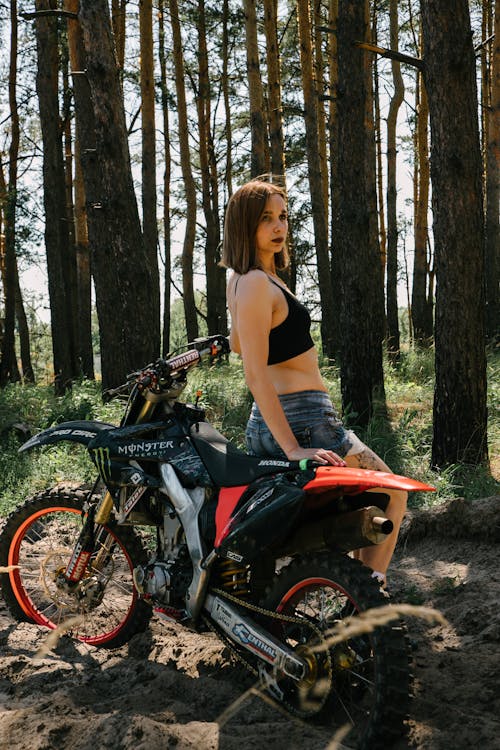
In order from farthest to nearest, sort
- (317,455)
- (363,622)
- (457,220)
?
(457,220) < (317,455) < (363,622)

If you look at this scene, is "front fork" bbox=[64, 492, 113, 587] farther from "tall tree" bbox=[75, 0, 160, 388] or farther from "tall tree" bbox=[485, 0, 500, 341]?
"tall tree" bbox=[485, 0, 500, 341]

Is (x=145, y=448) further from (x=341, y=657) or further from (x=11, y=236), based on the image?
(x=11, y=236)

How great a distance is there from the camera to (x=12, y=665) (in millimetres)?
3877

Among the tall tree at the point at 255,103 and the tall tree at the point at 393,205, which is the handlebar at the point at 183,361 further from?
the tall tree at the point at 393,205

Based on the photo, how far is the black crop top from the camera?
132 inches

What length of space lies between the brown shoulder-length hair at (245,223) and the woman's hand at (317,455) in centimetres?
79

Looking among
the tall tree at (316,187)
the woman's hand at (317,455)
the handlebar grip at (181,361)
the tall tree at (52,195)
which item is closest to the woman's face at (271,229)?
the handlebar grip at (181,361)

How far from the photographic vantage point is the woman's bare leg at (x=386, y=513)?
10.8 feet

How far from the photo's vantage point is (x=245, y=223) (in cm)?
338

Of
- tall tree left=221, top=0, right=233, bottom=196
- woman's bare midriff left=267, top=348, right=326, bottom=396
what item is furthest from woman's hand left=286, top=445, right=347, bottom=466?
tall tree left=221, top=0, right=233, bottom=196

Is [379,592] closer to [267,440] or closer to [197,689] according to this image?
[267,440]

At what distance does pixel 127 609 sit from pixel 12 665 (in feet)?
2.49

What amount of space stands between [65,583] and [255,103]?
11999 millimetres

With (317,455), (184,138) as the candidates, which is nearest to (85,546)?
(317,455)
